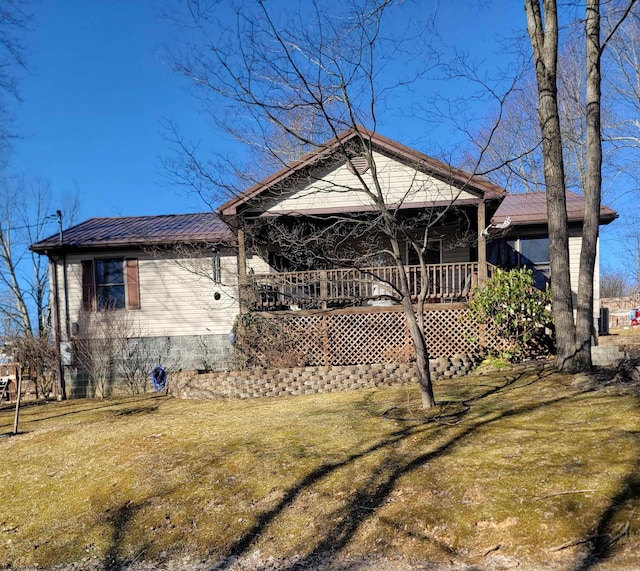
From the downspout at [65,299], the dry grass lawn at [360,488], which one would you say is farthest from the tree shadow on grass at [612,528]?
the downspout at [65,299]

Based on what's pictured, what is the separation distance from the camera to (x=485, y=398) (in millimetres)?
6871

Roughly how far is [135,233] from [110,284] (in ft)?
5.59

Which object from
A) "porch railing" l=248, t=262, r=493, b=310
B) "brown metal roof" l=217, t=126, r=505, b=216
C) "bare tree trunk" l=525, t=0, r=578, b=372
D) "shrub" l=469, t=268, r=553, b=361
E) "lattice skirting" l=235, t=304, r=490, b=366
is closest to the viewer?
"bare tree trunk" l=525, t=0, r=578, b=372

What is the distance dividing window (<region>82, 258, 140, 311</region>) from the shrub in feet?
31.4

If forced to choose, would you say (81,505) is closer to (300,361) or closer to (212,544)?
(212,544)

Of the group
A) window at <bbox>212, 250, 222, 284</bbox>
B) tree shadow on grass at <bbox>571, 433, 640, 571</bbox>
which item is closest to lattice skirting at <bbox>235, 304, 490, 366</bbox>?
window at <bbox>212, 250, 222, 284</bbox>

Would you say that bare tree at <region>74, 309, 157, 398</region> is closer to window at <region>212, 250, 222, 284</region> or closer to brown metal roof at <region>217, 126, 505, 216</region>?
window at <region>212, 250, 222, 284</region>

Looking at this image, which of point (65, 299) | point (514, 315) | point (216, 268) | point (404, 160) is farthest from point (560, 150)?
point (65, 299)

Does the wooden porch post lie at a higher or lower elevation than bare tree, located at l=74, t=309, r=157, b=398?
higher

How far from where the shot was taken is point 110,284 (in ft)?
44.7

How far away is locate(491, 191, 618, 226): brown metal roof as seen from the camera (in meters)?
12.4

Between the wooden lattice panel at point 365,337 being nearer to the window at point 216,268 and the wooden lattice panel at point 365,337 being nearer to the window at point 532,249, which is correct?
the window at point 216,268

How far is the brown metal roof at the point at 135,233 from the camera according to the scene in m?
13.3

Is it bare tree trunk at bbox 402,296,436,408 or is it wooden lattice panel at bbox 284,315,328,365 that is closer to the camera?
bare tree trunk at bbox 402,296,436,408
